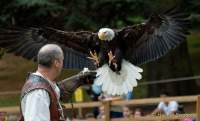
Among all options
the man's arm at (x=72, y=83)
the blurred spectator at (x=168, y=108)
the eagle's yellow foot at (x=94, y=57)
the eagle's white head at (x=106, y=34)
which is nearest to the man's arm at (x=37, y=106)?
the man's arm at (x=72, y=83)

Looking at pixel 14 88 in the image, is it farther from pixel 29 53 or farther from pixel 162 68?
pixel 29 53

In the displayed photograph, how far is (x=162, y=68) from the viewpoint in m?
18.0

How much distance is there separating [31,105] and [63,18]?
9.68 metres

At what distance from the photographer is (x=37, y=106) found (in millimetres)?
4707

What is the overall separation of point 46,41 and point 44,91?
635 cm

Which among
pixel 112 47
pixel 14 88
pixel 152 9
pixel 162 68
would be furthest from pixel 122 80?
pixel 14 88

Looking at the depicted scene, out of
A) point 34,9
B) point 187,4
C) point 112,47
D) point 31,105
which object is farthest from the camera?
point 187,4

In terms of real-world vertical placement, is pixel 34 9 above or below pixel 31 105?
above

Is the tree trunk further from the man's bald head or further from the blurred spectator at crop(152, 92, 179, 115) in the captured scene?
the man's bald head

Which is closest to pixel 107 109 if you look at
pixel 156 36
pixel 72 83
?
pixel 156 36

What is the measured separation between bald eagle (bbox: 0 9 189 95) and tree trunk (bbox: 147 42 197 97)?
6.84m

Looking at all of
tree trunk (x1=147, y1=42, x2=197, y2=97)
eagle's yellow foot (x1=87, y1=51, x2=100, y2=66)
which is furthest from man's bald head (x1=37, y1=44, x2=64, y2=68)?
tree trunk (x1=147, y1=42, x2=197, y2=97)

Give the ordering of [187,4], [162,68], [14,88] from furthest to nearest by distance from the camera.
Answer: [14,88]
[162,68]
[187,4]

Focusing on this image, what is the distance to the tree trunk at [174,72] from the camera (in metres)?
18.0
